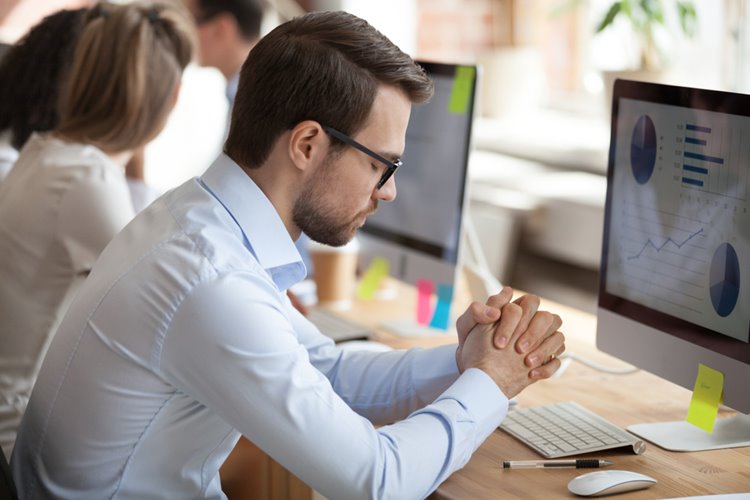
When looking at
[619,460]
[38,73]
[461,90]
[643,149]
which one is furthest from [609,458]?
[38,73]

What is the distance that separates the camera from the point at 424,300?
2318 millimetres

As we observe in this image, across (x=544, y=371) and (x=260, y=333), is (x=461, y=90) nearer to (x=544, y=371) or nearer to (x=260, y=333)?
(x=544, y=371)

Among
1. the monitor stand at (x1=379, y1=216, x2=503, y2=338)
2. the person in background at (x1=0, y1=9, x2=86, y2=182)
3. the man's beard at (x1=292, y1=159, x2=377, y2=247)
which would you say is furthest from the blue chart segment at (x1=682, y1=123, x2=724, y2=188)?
the person in background at (x1=0, y1=9, x2=86, y2=182)

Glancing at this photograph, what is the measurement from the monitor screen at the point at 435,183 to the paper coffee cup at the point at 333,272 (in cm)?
14

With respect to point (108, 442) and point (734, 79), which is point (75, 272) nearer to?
point (108, 442)

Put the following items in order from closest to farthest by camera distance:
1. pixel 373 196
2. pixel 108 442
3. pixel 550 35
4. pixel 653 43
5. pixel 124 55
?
pixel 108 442, pixel 373 196, pixel 124 55, pixel 653 43, pixel 550 35

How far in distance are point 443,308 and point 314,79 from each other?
983 mm

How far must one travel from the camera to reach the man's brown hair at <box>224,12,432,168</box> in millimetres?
1391

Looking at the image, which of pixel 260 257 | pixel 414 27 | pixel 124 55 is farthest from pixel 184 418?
pixel 414 27

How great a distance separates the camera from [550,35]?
4008 millimetres

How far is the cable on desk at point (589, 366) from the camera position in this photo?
1949 millimetres

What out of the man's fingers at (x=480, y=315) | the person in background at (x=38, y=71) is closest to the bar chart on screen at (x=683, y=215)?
the man's fingers at (x=480, y=315)

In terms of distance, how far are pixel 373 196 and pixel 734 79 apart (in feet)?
6.76

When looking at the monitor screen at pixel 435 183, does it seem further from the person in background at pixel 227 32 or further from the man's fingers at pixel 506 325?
the person in background at pixel 227 32
